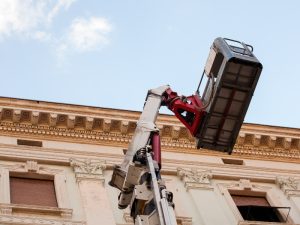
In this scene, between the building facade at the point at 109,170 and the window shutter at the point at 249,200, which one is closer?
the building facade at the point at 109,170

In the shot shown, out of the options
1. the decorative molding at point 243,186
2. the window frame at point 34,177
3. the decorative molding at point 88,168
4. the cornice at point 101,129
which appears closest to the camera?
the window frame at point 34,177

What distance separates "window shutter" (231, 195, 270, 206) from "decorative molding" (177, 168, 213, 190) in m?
0.95

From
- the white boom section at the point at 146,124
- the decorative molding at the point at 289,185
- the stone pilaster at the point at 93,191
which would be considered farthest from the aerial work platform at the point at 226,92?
the decorative molding at the point at 289,185

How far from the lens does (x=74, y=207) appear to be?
1728 centimetres

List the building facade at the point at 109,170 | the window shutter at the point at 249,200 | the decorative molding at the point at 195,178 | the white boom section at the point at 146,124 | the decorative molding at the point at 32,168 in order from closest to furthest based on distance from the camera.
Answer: the white boom section at the point at 146,124 < the building facade at the point at 109,170 < the decorative molding at the point at 32,168 < the decorative molding at the point at 195,178 < the window shutter at the point at 249,200

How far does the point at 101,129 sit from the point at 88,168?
267 cm

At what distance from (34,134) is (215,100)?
35.9 feet

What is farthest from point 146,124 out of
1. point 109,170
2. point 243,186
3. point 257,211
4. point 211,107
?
point 243,186

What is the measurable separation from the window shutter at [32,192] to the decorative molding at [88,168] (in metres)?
0.86

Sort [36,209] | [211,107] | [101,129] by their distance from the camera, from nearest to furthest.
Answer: [211,107]
[36,209]
[101,129]

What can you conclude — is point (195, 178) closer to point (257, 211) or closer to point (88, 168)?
point (257, 211)

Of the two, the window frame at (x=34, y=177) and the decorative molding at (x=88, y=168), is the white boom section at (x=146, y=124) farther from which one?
the decorative molding at (x=88, y=168)

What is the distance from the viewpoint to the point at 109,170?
780 inches

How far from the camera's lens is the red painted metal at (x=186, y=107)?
11750 millimetres
